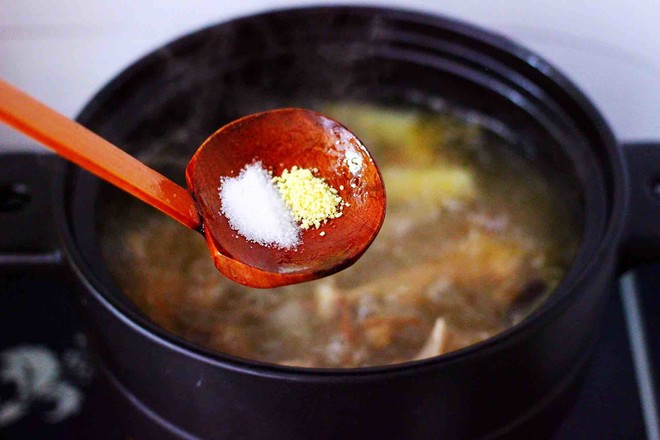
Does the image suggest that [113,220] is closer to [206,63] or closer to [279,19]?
[206,63]

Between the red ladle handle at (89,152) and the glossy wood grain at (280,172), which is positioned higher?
the glossy wood grain at (280,172)

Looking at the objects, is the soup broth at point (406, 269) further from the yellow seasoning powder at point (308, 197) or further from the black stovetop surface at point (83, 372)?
the yellow seasoning powder at point (308, 197)

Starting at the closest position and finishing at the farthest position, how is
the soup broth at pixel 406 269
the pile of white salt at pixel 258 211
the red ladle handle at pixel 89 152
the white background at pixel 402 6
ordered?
the red ladle handle at pixel 89 152 < the pile of white salt at pixel 258 211 < the soup broth at pixel 406 269 < the white background at pixel 402 6

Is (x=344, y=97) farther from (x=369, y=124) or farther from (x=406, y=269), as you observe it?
(x=406, y=269)

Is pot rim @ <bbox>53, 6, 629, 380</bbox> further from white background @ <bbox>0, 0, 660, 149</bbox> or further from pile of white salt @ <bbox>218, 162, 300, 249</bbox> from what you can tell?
white background @ <bbox>0, 0, 660, 149</bbox>

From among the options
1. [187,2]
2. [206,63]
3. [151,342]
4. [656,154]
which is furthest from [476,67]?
[151,342]

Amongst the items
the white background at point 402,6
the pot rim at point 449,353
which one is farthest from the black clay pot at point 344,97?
the white background at point 402,6
